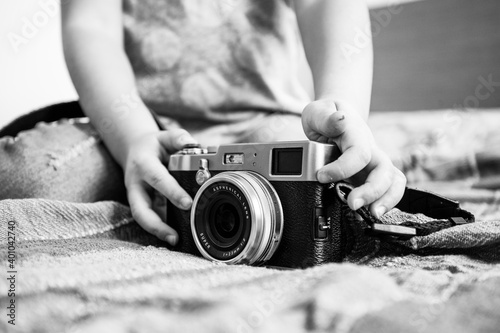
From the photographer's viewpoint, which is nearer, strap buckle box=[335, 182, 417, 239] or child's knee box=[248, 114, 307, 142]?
strap buckle box=[335, 182, 417, 239]

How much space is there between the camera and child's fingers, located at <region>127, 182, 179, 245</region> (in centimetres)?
6

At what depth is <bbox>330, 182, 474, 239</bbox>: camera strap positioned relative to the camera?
50 centimetres

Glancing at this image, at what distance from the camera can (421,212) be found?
617mm

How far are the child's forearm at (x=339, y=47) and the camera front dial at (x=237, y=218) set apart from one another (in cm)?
22

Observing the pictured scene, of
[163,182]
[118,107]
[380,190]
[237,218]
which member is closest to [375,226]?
[380,190]

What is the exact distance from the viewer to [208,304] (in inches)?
12.8

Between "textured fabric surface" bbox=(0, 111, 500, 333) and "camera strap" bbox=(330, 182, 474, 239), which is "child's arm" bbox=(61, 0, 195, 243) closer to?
"textured fabric surface" bbox=(0, 111, 500, 333)

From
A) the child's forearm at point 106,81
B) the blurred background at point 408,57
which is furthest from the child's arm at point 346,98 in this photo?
the blurred background at point 408,57

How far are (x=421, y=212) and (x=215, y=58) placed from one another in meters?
0.45

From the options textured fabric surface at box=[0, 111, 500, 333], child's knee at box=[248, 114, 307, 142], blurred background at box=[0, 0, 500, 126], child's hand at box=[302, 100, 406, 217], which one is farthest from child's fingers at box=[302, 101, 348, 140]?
blurred background at box=[0, 0, 500, 126]

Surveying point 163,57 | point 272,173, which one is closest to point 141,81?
point 163,57

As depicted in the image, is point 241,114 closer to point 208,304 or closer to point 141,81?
point 141,81

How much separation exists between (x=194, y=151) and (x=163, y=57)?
0.33m

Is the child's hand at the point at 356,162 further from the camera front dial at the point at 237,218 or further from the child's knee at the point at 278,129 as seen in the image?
the child's knee at the point at 278,129
